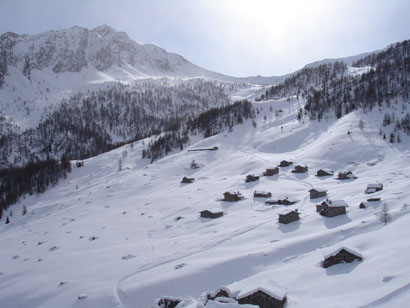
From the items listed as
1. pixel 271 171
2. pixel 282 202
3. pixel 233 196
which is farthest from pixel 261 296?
pixel 271 171

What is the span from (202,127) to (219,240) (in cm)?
11983

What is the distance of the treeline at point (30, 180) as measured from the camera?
116 metres

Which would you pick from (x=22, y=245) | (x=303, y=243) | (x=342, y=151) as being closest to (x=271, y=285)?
(x=303, y=243)

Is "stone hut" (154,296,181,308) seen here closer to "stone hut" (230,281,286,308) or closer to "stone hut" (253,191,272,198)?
"stone hut" (230,281,286,308)

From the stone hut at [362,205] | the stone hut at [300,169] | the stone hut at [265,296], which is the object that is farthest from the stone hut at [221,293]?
the stone hut at [300,169]

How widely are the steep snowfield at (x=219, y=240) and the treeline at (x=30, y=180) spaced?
1532 inches

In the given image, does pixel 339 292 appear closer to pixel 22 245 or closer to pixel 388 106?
pixel 22 245

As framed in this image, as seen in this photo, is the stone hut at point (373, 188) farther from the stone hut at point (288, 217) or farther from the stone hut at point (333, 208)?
the stone hut at point (288, 217)

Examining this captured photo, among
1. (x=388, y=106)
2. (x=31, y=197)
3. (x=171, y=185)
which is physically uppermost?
(x=388, y=106)

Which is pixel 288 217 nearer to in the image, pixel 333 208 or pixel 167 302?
pixel 333 208

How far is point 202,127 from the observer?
152 m

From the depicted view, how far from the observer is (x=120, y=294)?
1029 inches

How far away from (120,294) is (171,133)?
123035 mm

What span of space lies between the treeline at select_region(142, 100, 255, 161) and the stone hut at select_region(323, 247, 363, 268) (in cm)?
10302
